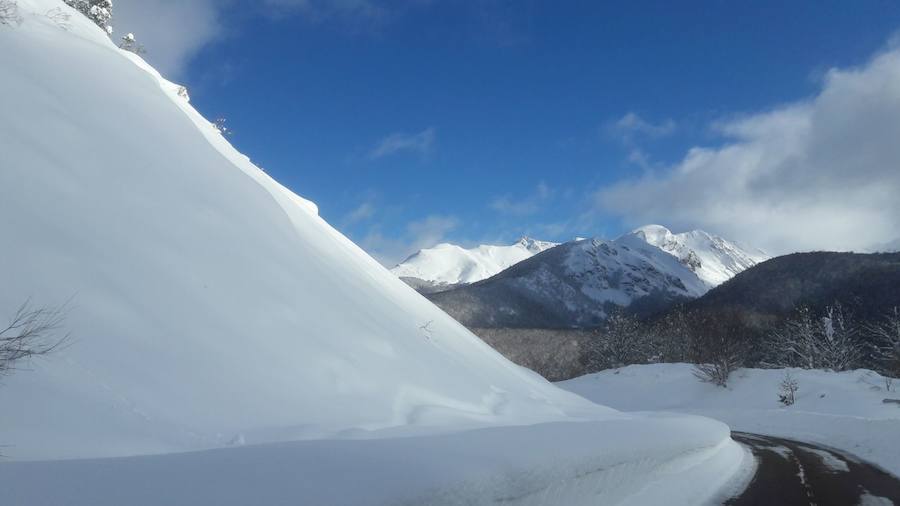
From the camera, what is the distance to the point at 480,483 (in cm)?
571

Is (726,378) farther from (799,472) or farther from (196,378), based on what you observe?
(196,378)

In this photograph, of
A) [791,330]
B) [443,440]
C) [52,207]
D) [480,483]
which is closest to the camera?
[480,483]

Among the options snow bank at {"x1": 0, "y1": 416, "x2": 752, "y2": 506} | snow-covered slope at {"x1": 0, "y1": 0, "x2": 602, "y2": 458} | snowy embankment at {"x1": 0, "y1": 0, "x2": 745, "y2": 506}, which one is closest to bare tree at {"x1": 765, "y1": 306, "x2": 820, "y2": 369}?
snow-covered slope at {"x1": 0, "y1": 0, "x2": 602, "y2": 458}

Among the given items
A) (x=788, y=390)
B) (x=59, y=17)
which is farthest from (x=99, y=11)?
(x=788, y=390)

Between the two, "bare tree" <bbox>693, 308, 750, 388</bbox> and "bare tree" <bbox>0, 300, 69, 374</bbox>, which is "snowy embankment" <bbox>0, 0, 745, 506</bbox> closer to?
"bare tree" <bbox>0, 300, 69, 374</bbox>

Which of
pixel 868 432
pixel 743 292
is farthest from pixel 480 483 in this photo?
pixel 743 292

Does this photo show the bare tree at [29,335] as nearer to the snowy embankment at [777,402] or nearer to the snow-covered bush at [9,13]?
the snow-covered bush at [9,13]

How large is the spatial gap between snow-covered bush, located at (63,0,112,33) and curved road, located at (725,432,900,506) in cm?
3835

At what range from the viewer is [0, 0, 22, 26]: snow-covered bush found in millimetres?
13397

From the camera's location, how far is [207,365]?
835 centimetres

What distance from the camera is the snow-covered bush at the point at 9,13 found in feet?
44.0

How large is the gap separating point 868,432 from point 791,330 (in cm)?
4912

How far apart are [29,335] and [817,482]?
506 inches

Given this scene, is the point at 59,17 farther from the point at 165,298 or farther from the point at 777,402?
the point at 777,402
